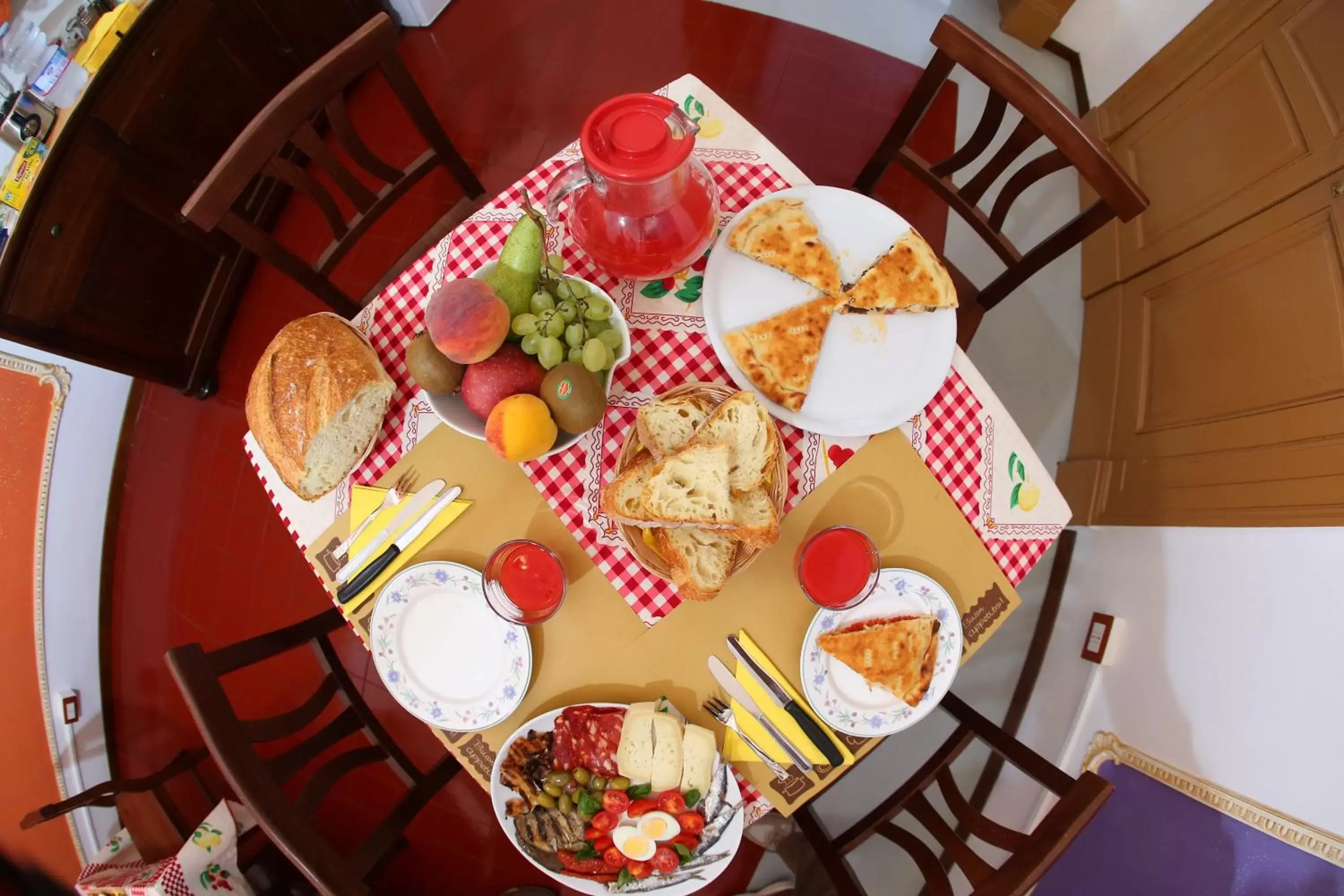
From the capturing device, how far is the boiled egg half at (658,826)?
1.21 metres

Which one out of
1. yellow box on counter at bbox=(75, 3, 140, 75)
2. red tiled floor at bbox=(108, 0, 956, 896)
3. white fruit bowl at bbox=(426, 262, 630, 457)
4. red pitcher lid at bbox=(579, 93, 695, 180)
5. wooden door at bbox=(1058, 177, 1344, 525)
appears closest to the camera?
red pitcher lid at bbox=(579, 93, 695, 180)

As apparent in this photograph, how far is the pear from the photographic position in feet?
3.56

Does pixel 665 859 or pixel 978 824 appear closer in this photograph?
pixel 665 859

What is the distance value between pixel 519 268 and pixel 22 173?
1.51 meters

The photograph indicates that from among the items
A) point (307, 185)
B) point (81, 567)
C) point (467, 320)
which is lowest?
point (467, 320)

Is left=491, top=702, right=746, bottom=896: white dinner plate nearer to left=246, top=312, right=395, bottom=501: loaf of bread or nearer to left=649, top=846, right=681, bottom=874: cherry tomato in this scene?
left=649, top=846, right=681, bottom=874: cherry tomato

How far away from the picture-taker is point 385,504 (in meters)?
1.30

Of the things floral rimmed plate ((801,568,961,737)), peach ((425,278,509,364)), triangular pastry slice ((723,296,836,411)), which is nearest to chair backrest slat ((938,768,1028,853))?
floral rimmed plate ((801,568,961,737))

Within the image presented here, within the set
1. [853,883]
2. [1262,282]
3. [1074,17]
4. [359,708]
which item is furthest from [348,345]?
[1074,17]

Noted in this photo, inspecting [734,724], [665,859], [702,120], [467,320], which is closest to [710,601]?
[734,724]

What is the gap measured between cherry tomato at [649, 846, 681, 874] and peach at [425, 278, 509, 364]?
0.88m

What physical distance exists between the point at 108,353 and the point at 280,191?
0.85 meters

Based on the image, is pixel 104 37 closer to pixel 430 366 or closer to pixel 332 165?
pixel 332 165

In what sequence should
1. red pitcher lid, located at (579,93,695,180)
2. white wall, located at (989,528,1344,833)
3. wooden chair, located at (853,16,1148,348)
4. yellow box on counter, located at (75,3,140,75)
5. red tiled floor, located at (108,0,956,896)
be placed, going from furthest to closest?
red tiled floor, located at (108,0,956,896)
yellow box on counter, located at (75,3,140,75)
white wall, located at (989,528,1344,833)
wooden chair, located at (853,16,1148,348)
red pitcher lid, located at (579,93,695,180)
